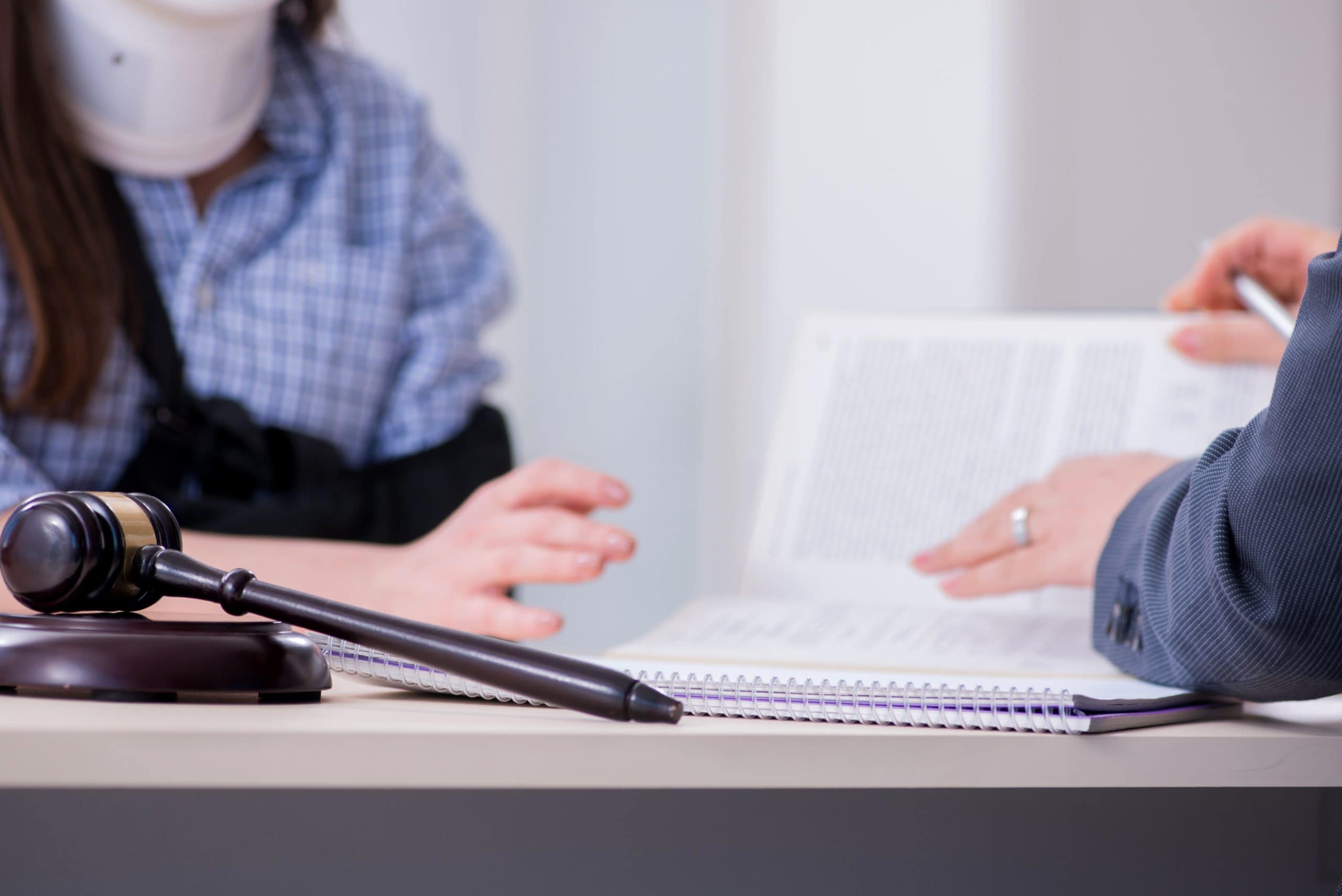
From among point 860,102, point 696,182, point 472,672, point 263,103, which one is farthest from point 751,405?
point 472,672

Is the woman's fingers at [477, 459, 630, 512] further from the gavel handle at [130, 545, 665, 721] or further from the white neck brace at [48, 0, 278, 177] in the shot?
the white neck brace at [48, 0, 278, 177]

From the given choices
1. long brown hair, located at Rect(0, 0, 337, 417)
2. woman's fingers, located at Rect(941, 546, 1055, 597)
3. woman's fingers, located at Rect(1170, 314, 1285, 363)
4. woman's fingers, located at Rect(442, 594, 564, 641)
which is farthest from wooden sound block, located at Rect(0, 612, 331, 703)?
woman's fingers, located at Rect(1170, 314, 1285, 363)

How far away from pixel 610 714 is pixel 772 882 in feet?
0.72

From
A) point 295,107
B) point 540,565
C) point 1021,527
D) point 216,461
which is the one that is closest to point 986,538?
point 1021,527

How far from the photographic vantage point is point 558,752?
264 mm

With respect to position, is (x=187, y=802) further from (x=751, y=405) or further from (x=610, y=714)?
(x=751, y=405)

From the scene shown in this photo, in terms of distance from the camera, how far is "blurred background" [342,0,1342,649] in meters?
1.65

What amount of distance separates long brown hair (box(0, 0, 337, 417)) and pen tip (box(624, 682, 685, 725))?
2.11 feet

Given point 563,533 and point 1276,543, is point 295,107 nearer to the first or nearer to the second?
point 563,533

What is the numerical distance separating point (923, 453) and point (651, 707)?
551 mm

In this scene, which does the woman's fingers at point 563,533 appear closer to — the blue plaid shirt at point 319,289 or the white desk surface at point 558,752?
the white desk surface at point 558,752

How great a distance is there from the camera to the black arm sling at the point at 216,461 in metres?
0.84

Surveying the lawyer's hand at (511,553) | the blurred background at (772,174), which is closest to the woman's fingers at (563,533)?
the lawyer's hand at (511,553)

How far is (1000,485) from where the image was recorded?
76 cm
